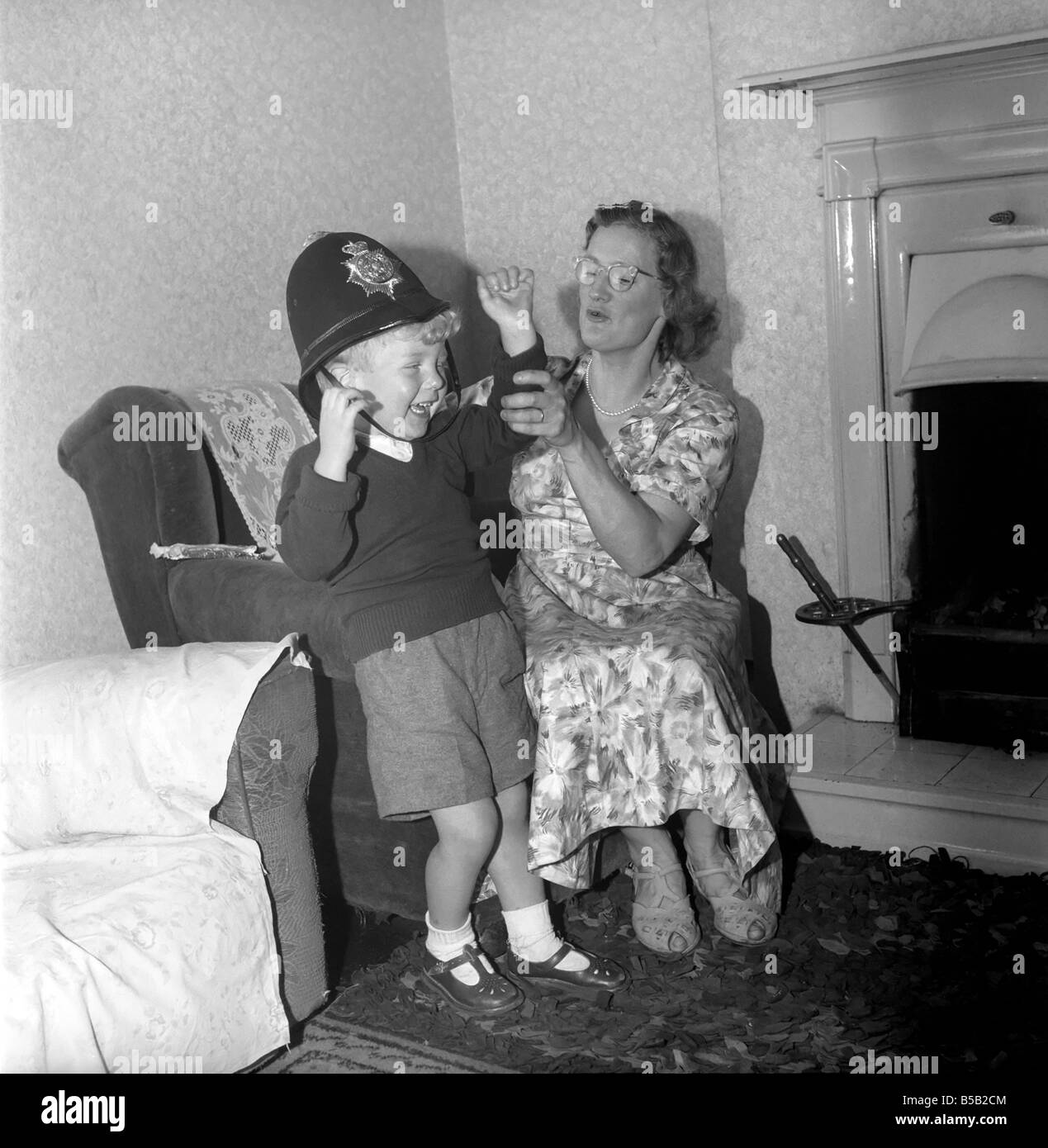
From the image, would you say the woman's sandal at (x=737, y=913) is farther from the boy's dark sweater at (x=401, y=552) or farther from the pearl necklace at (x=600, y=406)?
the pearl necklace at (x=600, y=406)

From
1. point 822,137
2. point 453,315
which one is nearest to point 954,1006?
point 453,315

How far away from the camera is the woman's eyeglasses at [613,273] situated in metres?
2.12

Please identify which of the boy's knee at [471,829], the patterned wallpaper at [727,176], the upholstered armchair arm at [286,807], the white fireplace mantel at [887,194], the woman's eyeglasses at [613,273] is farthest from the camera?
the patterned wallpaper at [727,176]

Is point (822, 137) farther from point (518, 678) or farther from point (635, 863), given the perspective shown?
point (635, 863)

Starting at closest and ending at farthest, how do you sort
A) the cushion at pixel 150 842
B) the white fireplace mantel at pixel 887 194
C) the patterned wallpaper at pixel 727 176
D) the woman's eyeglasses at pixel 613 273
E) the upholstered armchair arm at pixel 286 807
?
the cushion at pixel 150 842
the upholstered armchair arm at pixel 286 807
the woman's eyeglasses at pixel 613 273
the white fireplace mantel at pixel 887 194
the patterned wallpaper at pixel 727 176

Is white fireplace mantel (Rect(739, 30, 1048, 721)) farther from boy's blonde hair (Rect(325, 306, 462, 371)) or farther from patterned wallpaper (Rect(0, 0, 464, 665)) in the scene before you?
boy's blonde hair (Rect(325, 306, 462, 371))

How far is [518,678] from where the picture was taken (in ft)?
6.19

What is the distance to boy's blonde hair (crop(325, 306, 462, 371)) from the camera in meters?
1.70

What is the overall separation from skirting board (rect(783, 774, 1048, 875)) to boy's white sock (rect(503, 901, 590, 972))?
2.25ft

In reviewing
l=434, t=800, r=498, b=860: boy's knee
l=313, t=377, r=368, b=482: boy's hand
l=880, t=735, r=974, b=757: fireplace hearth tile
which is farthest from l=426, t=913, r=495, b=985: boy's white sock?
l=880, t=735, r=974, b=757: fireplace hearth tile

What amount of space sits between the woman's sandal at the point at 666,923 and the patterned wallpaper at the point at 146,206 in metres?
1.10

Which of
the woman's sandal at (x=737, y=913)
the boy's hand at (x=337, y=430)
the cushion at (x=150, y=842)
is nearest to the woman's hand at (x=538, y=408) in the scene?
the boy's hand at (x=337, y=430)

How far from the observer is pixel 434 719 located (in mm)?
1746

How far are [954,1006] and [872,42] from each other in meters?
1.74
